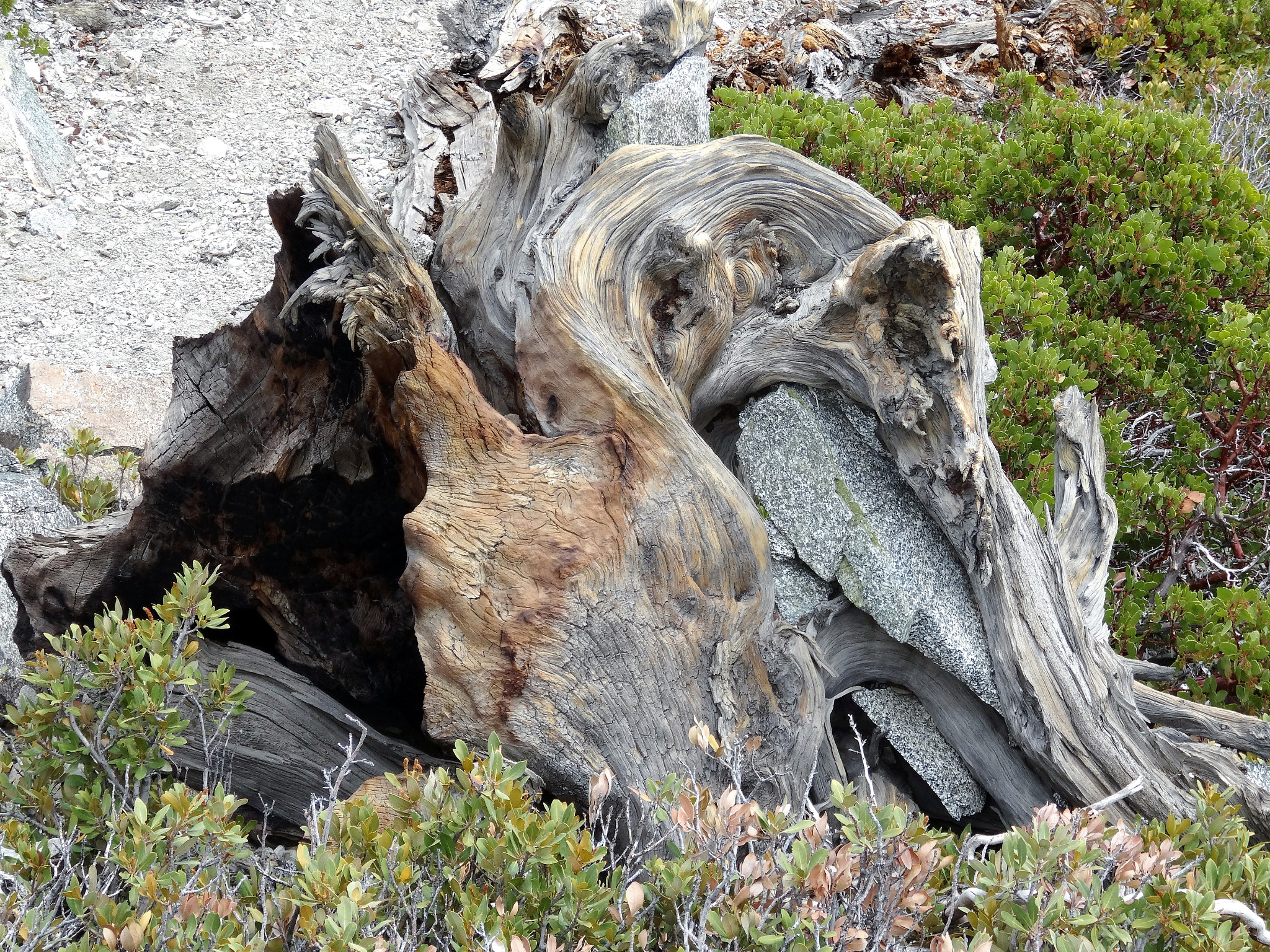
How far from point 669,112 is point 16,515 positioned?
3.79m

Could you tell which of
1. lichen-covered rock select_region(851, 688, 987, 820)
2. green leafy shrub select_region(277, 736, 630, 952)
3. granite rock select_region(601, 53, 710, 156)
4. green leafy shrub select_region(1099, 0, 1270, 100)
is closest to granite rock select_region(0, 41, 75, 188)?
granite rock select_region(601, 53, 710, 156)

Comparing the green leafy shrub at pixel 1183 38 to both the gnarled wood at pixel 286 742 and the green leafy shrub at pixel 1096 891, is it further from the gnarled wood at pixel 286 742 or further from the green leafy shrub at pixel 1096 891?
the gnarled wood at pixel 286 742

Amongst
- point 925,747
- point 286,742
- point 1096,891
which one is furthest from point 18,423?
point 1096,891

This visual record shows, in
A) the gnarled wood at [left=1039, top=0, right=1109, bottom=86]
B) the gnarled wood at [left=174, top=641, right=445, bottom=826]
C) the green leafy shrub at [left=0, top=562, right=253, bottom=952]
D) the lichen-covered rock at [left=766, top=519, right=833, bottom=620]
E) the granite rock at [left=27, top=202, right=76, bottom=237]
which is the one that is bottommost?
the gnarled wood at [left=174, top=641, right=445, bottom=826]

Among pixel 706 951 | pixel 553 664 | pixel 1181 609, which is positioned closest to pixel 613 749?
pixel 553 664

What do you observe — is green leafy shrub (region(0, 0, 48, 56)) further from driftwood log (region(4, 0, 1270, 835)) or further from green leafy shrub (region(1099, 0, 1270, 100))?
green leafy shrub (region(1099, 0, 1270, 100))

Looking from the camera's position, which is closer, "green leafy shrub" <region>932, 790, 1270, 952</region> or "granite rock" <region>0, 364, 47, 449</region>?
"green leafy shrub" <region>932, 790, 1270, 952</region>

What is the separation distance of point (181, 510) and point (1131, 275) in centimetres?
540

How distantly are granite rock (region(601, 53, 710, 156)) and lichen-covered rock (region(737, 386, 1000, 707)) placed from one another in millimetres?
1838

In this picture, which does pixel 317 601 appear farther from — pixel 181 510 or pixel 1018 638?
pixel 1018 638

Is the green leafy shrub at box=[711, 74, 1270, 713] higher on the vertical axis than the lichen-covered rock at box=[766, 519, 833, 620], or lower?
higher

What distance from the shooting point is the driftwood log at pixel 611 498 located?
2.98 metres

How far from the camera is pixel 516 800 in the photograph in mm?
2299

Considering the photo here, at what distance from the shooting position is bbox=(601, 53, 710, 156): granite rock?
471 cm
